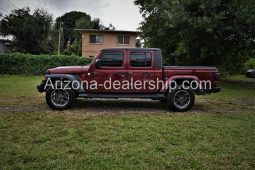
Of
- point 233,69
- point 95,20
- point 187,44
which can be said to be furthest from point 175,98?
point 95,20

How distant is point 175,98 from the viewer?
31.3 ft

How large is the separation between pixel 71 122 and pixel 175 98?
3.53m

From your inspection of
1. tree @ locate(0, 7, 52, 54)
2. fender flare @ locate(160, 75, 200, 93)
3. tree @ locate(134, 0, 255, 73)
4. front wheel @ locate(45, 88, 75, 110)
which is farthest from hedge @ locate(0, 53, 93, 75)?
fender flare @ locate(160, 75, 200, 93)

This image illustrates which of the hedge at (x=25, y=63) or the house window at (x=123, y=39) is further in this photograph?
the house window at (x=123, y=39)

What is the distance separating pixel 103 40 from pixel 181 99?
30112mm

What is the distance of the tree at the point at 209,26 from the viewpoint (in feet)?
54.5

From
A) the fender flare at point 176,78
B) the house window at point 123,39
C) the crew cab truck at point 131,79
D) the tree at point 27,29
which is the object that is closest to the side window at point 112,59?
the crew cab truck at point 131,79

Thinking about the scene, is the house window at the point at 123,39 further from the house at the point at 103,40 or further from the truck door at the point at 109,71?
the truck door at the point at 109,71

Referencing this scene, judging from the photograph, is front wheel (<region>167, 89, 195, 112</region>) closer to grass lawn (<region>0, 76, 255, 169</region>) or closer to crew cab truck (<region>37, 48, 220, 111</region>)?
crew cab truck (<region>37, 48, 220, 111</region>)

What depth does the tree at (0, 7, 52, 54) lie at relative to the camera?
132ft

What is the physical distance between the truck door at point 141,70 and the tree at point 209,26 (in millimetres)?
7756

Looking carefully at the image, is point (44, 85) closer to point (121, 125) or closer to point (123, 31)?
point (121, 125)

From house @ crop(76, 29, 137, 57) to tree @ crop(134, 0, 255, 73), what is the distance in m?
16.8

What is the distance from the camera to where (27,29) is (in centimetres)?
3988
